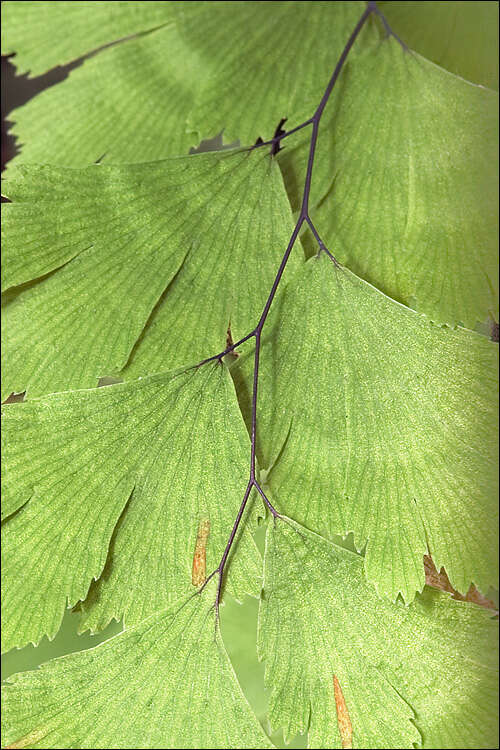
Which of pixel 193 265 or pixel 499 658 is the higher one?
pixel 193 265

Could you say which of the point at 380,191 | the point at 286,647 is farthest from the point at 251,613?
the point at 380,191

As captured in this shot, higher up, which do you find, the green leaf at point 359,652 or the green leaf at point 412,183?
the green leaf at point 412,183

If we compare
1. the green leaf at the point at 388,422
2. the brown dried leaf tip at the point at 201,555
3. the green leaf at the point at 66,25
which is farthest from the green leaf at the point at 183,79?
the brown dried leaf tip at the point at 201,555

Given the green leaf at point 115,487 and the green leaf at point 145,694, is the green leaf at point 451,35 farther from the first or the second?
the green leaf at point 145,694

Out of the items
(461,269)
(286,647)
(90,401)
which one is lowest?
(286,647)

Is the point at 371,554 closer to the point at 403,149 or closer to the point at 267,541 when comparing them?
the point at 267,541

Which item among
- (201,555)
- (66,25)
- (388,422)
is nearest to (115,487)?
(201,555)

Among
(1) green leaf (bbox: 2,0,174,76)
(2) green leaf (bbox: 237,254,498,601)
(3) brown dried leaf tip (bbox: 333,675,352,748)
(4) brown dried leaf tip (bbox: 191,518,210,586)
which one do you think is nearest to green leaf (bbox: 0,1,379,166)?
(1) green leaf (bbox: 2,0,174,76)
